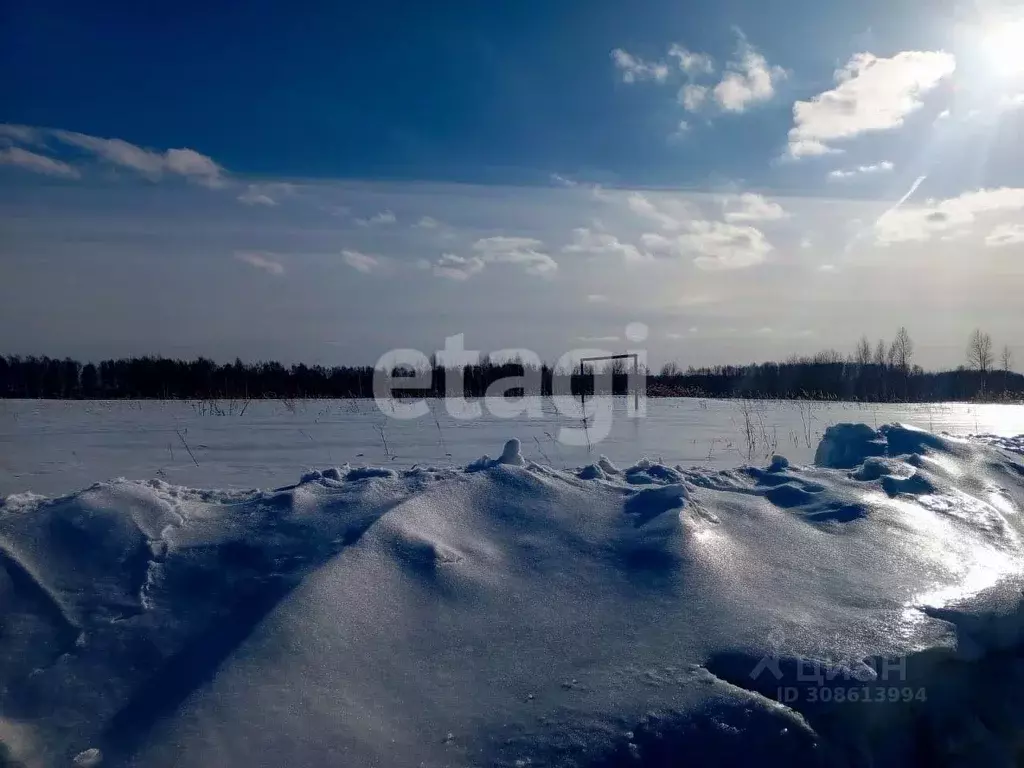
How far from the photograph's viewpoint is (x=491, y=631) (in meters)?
2.33

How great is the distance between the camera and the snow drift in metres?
1.90

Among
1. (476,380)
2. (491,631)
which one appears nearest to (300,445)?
(491,631)

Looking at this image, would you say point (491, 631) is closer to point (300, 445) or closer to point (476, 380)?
point (300, 445)

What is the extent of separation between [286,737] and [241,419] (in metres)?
11.2

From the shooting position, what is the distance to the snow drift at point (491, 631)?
1.90 m

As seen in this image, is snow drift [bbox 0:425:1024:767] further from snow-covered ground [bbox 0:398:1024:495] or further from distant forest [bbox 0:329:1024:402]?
distant forest [bbox 0:329:1024:402]

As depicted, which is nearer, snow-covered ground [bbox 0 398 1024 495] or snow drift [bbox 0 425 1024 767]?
snow drift [bbox 0 425 1024 767]

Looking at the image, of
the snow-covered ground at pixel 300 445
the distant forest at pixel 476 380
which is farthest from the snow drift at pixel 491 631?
the distant forest at pixel 476 380

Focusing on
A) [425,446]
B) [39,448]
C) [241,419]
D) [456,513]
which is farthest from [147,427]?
[456,513]

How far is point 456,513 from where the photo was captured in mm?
3086

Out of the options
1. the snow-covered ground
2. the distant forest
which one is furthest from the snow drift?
the distant forest

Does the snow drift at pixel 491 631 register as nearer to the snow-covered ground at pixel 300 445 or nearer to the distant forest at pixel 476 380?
the snow-covered ground at pixel 300 445

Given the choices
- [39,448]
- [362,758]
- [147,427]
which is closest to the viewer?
[362,758]

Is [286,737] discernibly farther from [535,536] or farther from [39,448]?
[39,448]
